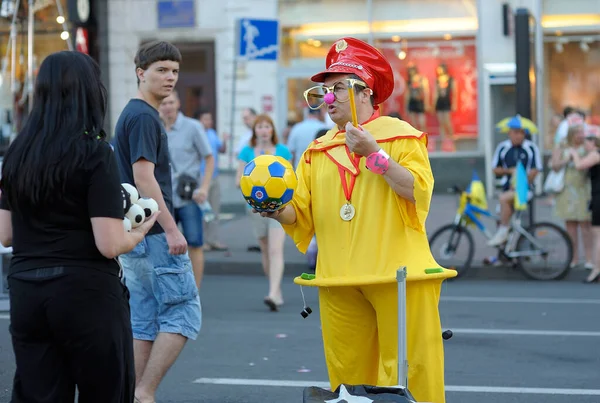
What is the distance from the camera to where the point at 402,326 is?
13.0 feet

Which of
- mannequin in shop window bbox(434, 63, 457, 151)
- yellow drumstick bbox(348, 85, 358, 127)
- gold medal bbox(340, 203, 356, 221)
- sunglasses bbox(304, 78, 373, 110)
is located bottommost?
gold medal bbox(340, 203, 356, 221)

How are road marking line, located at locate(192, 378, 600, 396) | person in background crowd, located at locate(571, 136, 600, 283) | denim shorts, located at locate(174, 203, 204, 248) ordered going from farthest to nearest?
person in background crowd, located at locate(571, 136, 600, 283), denim shorts, located at locate(174, 203, 204, 248), road marking line, located at locate(192, 378, 600, 396)

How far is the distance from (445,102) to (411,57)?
3.66 feet

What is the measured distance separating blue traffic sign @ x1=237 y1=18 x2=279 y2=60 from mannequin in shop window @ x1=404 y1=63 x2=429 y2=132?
559 cm

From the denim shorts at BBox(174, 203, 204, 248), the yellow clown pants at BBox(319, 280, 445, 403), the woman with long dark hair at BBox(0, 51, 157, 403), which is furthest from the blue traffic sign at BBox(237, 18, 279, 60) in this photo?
the woman with long dark hair at BBox(0, 51, 157, 403)

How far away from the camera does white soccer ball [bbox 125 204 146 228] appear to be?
12.9 feet

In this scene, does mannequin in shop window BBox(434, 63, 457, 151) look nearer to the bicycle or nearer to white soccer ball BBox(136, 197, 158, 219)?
the bicycle

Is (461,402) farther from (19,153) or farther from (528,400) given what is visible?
(19,153)

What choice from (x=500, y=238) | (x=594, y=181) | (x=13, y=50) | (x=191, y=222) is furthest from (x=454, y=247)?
(x=13, y=50)

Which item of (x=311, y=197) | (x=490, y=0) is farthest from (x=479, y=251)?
(x=311, y=197)

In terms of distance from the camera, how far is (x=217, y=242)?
14.7 meters

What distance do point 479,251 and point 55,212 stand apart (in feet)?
34.9

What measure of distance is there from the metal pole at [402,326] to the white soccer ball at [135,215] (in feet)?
3.16

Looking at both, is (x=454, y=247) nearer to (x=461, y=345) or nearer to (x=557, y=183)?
(x=557, y=183)
